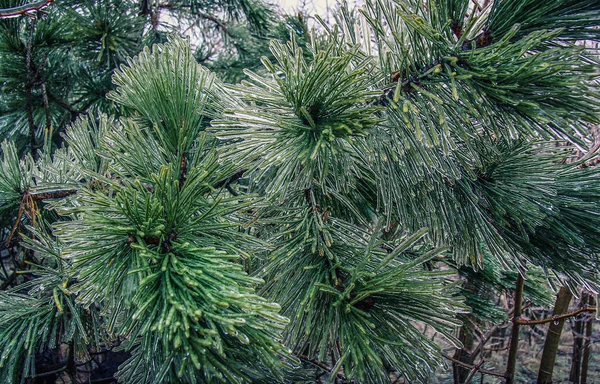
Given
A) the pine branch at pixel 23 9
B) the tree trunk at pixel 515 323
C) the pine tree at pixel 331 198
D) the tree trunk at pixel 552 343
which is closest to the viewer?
the pine tree at pixel 331 198

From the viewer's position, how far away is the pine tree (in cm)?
45

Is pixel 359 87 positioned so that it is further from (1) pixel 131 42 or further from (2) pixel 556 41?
(1) pixel 131 42

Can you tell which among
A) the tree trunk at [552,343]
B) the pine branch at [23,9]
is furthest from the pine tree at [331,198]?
the tree trunk at [552,343]

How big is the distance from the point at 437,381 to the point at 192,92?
71.6 inches

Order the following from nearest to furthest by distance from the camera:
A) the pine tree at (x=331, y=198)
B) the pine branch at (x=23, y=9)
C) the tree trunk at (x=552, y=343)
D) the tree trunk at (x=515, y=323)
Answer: the pine tree at (x=331, y=198), the pine branch at (x=23, y=9), the tree trunk at (x=515, y=323), the tree trunk at (x=552, y=343)

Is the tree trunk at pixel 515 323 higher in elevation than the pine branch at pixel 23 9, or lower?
lower

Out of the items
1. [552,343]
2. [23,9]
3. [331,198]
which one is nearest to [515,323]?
[552,343]

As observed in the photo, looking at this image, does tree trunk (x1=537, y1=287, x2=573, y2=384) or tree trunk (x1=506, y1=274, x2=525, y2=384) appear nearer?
tree trunk (x1=506, y1=274, x2=525, y2=384)

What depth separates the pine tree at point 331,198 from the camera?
1.47 feet

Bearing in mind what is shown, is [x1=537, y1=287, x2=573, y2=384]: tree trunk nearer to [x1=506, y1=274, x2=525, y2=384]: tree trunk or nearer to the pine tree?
[x1=506, y1=274, x2=525, y2=384]: tree trunk

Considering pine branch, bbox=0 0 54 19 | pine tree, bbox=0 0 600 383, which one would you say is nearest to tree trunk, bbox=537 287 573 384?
pine tree, bbox=0 0 600 383

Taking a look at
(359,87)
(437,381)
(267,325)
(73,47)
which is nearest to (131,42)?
(73,47)

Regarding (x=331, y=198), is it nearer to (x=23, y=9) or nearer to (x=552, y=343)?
(x=23, y=9)

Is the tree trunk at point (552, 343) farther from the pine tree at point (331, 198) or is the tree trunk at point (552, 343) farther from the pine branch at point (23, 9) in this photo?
the pine branch at point (23, 9)
